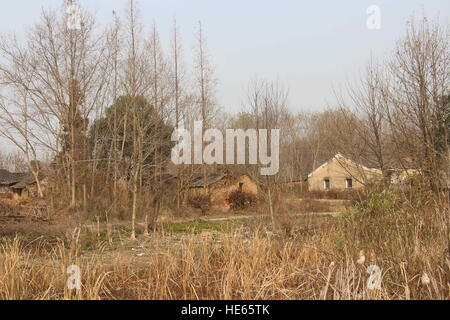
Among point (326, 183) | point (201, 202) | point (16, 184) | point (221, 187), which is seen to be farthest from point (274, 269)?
point (326, 183)

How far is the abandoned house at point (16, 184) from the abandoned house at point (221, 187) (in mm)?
12789

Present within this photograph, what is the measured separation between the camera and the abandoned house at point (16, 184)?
108ft

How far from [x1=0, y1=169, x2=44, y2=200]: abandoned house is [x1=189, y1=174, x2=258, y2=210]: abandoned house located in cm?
1279

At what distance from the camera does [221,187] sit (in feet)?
89.7

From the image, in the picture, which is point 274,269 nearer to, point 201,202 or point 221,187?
point 201,202

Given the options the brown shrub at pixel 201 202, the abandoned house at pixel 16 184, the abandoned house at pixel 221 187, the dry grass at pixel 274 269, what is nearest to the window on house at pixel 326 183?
the abandoned house at pixel 221 187

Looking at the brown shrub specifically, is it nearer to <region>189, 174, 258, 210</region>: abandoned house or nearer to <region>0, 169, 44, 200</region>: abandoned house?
<region>189, 174, 258, 210</region>: abandoned house

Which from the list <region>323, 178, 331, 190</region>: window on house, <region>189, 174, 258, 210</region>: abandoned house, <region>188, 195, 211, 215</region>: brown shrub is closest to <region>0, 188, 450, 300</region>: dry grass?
<region>188, 195, 211, 215</region>: brown shrub

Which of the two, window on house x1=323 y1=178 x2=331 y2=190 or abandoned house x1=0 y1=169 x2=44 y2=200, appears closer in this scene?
abandoned house x1=0 y1=169 x2=44 y2=200

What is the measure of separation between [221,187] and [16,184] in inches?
730

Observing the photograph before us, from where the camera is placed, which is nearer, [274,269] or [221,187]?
[274,269]

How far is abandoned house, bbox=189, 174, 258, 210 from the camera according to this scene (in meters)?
26.5
